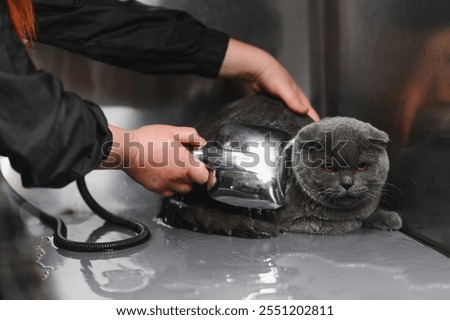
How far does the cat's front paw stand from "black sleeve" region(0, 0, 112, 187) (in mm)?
667

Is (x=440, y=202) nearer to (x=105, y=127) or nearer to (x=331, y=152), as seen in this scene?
(x=331, y=152)

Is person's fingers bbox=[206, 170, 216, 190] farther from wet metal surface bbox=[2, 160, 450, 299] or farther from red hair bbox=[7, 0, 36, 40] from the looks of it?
red hair bbox=[7, 0, 36, 40]

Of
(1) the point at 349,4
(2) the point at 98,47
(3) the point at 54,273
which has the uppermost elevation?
(1) the point at 349,4

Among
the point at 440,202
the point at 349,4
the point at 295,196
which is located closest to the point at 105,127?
the point at 295,196

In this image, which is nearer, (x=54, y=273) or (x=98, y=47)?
(x=54, y=273)

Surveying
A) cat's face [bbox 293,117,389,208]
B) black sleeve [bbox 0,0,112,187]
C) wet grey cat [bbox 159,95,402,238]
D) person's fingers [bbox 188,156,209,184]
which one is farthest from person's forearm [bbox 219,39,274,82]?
black sleeve [bbox 0,0,112,187]

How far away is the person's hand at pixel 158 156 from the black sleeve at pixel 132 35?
0.36 m

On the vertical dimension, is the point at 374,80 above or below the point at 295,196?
above

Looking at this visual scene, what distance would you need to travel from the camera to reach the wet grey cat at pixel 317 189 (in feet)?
3.68

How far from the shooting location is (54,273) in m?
0.98

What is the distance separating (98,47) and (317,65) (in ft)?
2.08

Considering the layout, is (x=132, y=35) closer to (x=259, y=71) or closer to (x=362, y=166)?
(x=259, y=71)

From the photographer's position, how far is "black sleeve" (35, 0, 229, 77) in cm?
134

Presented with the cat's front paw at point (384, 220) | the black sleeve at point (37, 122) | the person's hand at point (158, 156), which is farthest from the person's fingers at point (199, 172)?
the cat's front paw at point (384, 220)
